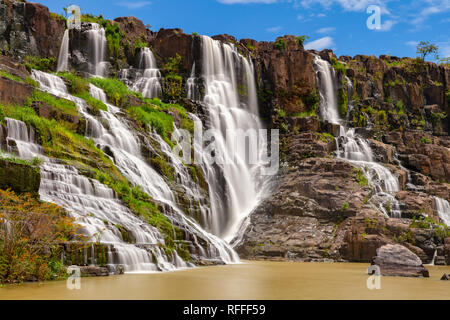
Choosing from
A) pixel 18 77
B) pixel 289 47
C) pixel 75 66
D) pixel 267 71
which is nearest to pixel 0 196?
pixel 18 77

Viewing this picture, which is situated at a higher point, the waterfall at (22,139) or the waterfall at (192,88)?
the waterfall at (192,88)

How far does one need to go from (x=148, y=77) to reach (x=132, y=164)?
1798cm

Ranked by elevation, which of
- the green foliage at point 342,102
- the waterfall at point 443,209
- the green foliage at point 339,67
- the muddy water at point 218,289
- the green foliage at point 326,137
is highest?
the green foliage at point 339,67

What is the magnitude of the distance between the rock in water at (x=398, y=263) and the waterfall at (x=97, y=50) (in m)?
27.2

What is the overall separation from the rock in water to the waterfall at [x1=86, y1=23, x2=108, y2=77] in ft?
89.3

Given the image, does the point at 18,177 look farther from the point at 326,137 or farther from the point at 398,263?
the point at 326,137

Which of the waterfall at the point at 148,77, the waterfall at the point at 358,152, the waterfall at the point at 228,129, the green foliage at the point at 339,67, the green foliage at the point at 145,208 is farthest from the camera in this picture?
the green foliage at the point at 339,67

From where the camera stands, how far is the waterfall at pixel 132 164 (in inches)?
706

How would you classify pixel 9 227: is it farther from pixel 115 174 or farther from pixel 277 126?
pixel 277 126

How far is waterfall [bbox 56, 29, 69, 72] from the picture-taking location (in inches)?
1329

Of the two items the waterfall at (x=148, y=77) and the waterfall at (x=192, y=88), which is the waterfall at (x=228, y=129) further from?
the waterfall at (x=148, y=77)

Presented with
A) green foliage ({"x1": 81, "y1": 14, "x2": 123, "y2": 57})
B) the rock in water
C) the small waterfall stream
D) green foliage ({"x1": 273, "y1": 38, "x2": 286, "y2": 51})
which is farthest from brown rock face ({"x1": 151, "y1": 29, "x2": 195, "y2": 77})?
the rock in water

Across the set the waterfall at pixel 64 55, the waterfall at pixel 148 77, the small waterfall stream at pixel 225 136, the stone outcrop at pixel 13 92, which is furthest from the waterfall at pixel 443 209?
the waterfall at pixel 64 55
